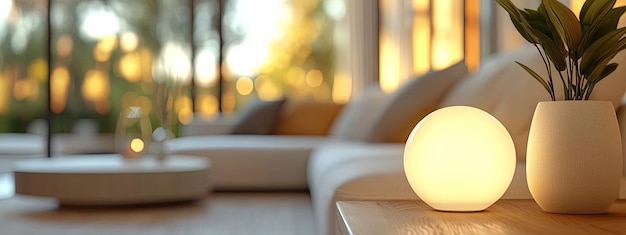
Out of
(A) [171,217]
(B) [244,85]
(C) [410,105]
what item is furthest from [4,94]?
(C) [410,105]

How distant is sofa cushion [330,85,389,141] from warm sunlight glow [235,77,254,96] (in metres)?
2.69

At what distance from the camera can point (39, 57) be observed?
7.57 m

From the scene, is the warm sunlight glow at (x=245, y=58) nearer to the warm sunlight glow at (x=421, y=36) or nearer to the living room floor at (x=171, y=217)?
the warm sunlight glow at (x=421, y=36)

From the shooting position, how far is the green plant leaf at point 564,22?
1405 millimetres

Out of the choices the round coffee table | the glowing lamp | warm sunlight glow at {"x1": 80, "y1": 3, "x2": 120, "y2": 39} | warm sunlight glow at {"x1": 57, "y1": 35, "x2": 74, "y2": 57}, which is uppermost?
warm sunlight glow at {"x1": 80, "y1": 3, "x2": 120, "y2": 39}

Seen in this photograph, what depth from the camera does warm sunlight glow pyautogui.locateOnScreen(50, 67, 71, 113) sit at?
25.4 feet

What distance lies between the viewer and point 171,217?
150 inches

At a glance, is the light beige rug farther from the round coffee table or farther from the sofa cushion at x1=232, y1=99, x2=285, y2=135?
the sofa cushion at x1=232, y1=99, x2=285, y2=135

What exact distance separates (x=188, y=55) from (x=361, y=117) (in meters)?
3.91

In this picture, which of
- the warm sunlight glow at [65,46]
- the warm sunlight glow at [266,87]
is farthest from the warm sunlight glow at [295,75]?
the warm sunlight glow at [65,46]

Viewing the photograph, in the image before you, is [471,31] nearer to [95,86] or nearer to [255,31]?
[255,31]

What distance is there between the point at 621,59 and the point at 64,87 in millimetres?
6484

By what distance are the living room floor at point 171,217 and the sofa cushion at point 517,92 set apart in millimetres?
895

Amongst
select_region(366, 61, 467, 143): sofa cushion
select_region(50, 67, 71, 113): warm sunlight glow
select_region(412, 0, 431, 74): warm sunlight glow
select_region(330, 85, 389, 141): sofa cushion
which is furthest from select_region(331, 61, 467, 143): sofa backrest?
select_region(50, 67, 71, 113): warm sunlight glow
